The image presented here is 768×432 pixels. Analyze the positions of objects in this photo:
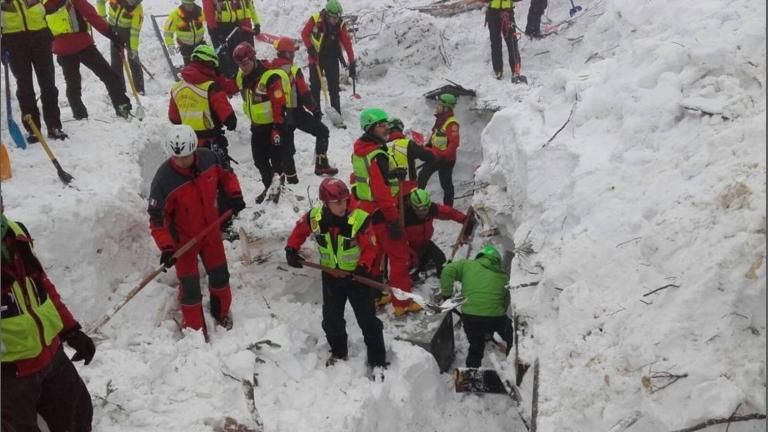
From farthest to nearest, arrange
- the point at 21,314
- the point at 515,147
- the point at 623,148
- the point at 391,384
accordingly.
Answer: the point at 515,147
the point at 391,384
the point at 623,148
the point at 21,314

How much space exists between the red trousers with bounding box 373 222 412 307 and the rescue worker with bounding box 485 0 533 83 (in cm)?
505

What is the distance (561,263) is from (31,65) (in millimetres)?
5808

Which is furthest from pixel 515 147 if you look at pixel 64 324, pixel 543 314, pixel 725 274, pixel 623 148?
pixel 64 324

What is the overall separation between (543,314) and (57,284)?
13.6ft

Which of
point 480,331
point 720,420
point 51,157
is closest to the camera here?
point 720,420

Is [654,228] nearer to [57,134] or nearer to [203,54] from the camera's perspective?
[203,54]

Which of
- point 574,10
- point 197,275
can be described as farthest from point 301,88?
point 574,10

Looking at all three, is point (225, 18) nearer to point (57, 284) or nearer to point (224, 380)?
point (57, 284)

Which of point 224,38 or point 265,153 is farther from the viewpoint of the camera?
point 224,38

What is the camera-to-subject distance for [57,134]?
671 cm

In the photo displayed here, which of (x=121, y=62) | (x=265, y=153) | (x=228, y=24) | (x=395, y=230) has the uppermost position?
(x=228, y=24)

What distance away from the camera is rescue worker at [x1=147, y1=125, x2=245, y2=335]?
5.02 metres

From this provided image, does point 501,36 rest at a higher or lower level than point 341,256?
higher

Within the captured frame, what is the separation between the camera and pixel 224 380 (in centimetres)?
482
